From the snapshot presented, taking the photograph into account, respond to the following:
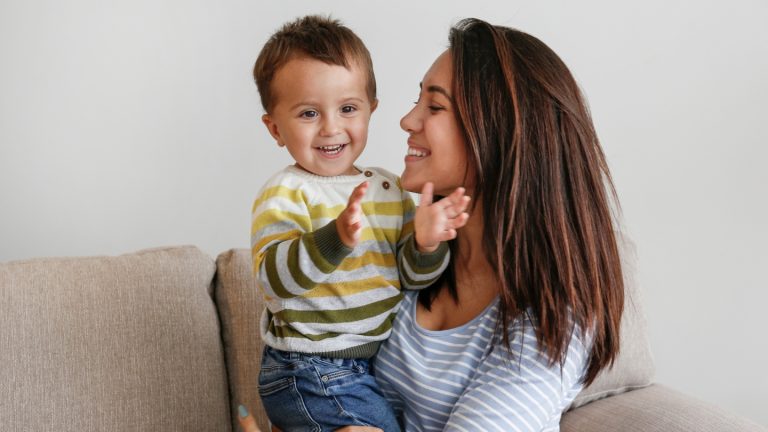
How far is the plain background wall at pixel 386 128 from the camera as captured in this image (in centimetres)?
225

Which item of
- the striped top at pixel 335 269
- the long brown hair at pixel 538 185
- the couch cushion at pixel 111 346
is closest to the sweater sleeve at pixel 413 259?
the striped top at pixel 335 269

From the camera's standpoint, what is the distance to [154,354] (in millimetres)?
1928

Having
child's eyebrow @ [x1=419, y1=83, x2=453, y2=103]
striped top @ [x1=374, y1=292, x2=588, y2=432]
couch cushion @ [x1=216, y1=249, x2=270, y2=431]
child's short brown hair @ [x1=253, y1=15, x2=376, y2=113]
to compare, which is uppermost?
child's short brown hair @ [x1=253, y1=15, x2=376, y2=113]

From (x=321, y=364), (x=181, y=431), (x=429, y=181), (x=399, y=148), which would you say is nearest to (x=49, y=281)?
(x=181, y=431)

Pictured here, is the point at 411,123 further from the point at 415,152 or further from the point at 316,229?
→ the point at 316,229

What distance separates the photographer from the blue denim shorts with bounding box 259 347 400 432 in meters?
1.50

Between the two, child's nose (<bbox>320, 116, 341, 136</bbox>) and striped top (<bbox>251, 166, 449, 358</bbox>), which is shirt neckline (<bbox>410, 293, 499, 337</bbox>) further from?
child's nose (<bbox>320, 116, 341, 136</bbox>)

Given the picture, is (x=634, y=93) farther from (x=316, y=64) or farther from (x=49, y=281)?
(x=49, y=281)

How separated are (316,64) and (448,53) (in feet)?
0.83

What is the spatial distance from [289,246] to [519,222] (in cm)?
41

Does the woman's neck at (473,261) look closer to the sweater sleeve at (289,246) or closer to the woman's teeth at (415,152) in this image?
the woman's teeth at (415,152)

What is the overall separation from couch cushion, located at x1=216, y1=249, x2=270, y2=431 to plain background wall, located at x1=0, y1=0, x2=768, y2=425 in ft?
1.26

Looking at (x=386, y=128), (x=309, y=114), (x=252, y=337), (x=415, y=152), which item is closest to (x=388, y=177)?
(x=415, y=152)

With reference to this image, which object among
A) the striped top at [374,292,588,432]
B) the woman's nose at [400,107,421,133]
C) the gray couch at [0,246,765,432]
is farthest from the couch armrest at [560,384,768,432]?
the woman's nose at [400,107,421,133]
